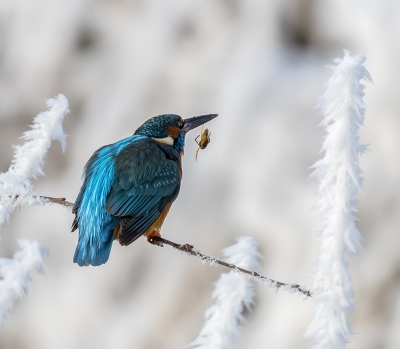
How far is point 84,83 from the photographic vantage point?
5.35m

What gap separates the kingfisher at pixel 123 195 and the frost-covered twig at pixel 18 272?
0.64 metres

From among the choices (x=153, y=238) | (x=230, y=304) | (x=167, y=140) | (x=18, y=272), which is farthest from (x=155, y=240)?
(x=230, y=304)

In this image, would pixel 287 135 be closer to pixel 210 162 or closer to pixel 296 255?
pixel 210 162

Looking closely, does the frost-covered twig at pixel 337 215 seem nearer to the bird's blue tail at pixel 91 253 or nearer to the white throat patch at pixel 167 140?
the bird's blue tail at pixel 91 253

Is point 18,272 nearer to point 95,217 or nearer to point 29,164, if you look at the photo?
point 29,164

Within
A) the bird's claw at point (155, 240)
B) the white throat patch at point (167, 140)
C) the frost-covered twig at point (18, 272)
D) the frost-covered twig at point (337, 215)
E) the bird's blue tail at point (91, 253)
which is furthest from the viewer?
the white throat patch at point (167, 140)

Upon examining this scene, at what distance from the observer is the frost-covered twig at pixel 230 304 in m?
0.84

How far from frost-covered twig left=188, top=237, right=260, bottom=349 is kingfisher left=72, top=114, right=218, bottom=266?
84cm

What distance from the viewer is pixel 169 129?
2.45 m

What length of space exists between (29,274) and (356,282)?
3.53 m

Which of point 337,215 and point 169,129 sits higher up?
point 169,129

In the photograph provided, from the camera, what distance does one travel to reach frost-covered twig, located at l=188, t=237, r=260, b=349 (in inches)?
32.9

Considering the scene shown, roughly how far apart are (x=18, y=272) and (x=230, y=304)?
1.57ft

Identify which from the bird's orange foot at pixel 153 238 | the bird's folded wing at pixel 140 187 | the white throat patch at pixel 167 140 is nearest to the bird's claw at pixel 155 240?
the bird's orange foot at pixel 153 238
